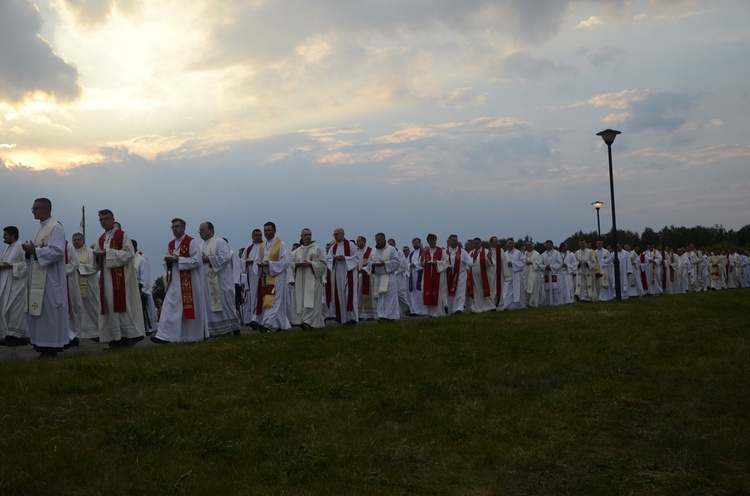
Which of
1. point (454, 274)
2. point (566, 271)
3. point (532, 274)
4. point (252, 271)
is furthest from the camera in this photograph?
point (566, 271)

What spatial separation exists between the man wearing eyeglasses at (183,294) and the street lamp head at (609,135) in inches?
489

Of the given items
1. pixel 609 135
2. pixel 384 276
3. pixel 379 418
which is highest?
pixel 609 135

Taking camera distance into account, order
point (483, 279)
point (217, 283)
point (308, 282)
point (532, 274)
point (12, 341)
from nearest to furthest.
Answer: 1. point (12, 341)
2. point (217, 283)
3. point (308, 282)
4. point (483, 279)
5. point (532, 274)

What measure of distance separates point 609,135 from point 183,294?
515 inches

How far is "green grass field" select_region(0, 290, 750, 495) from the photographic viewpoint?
252 inches

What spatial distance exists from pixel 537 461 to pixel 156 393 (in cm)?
435

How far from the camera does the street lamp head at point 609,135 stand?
19.8m

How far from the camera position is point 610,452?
745 centimetres

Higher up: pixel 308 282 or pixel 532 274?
pixel 308 282

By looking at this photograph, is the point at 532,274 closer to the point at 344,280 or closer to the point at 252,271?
the point at 344,280

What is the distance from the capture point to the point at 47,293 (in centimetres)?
1090

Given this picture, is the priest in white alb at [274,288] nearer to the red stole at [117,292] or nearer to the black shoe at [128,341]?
the black shoe at [128,341]

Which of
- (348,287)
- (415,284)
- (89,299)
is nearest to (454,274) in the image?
(348,287)

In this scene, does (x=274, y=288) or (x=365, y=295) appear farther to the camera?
(x=365, y=295)
